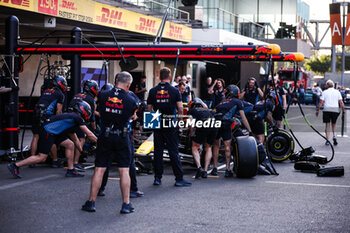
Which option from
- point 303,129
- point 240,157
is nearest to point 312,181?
point 240,157

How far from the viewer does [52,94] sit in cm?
1030

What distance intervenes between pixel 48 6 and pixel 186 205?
10.2 meters

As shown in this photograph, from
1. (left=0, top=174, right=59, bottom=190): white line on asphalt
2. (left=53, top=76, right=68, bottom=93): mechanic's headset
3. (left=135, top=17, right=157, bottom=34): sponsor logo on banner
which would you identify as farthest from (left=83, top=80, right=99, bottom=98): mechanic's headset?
(left=135, top=17, right=157, bottom=34): sponsor logo on banner

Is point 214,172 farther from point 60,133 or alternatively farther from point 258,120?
point 60,133

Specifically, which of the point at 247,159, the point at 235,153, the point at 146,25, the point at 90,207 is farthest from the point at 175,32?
the point at 90,207

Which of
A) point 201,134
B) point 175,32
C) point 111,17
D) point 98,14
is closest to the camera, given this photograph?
point 201,134

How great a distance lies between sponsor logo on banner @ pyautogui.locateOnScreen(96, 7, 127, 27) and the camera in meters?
18.8

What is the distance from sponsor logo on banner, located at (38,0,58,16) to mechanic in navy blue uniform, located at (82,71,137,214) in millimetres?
9251

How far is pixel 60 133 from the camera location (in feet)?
30.7

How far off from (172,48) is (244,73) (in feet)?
66.8

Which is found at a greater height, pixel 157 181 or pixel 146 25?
pixel 146 25

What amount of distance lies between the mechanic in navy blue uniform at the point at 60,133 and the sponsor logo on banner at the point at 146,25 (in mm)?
11838

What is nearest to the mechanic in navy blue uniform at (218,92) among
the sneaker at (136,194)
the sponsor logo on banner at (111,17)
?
the sponsor logo on banner at (111,17)

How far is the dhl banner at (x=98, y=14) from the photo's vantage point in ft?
Answer: 50.4
